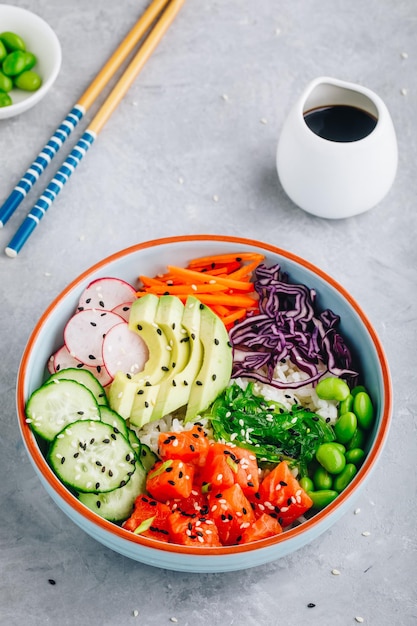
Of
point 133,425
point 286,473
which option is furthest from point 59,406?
point 286,473

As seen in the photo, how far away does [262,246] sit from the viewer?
297 cm

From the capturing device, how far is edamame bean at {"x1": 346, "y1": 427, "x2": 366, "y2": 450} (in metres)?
2.69

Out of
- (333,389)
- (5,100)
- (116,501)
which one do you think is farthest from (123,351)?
(5,100)

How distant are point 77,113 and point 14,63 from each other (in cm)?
33

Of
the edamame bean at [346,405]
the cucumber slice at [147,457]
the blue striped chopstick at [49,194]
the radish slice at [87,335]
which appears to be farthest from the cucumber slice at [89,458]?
the blue striped chopstick at [49,194]

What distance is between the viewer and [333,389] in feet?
8.91

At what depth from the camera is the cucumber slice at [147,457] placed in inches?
104

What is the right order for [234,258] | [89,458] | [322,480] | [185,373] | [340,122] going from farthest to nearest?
[340,122] → [234,258] → [185,373] → [322,480] → [89,458]

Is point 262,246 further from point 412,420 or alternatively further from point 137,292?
point 412,420

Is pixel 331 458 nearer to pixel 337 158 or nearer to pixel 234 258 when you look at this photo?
pixel 234 258

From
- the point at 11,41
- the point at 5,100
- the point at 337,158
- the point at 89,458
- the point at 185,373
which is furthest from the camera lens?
the point at 11,41

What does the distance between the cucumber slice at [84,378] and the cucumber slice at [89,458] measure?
0.58 ft

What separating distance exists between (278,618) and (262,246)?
4.10 ft

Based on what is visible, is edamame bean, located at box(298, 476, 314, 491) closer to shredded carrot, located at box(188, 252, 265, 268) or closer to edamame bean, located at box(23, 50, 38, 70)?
shredded carrot, located at box(188, 252, 265, 268)
